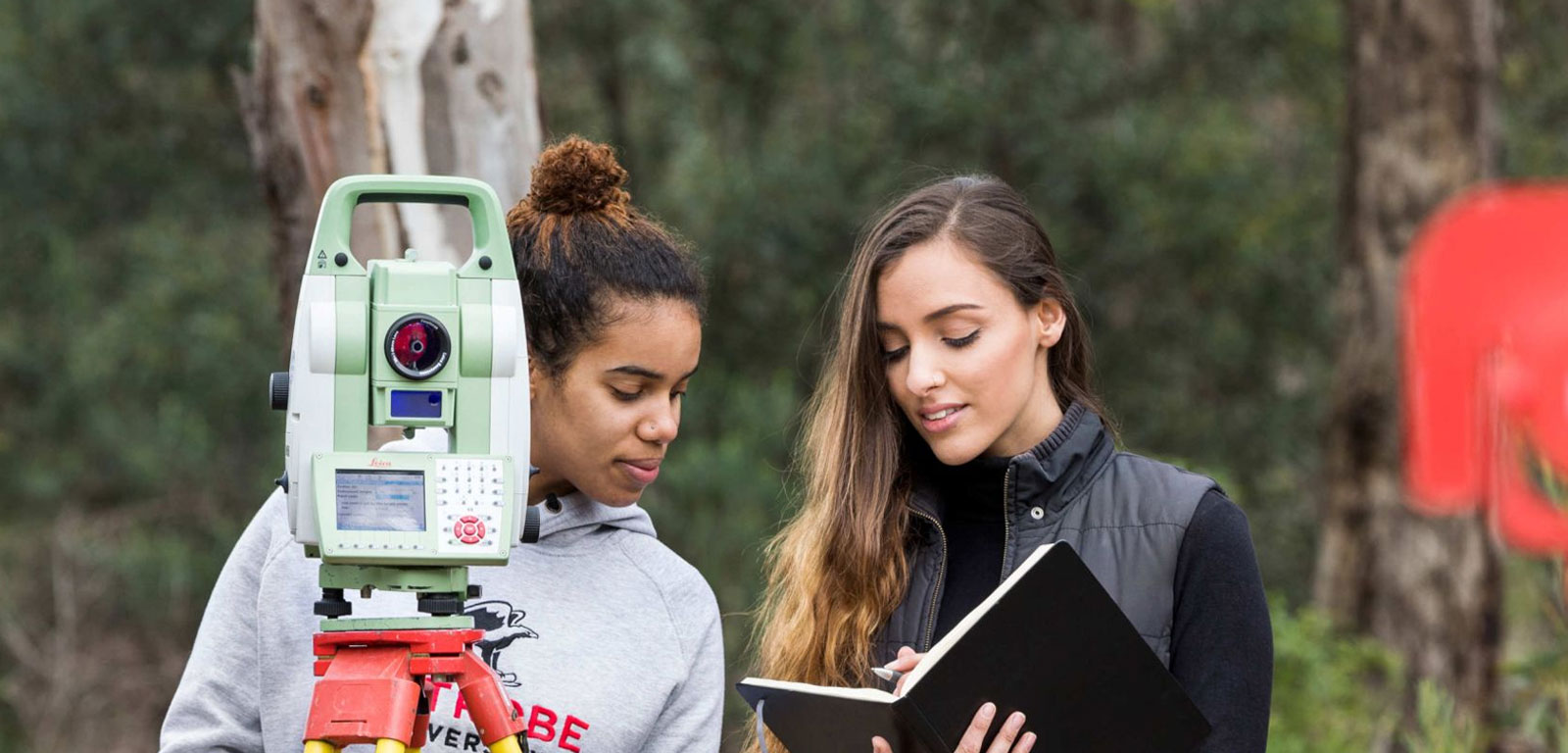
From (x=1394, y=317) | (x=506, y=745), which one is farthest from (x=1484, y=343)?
(x=506, y=745)

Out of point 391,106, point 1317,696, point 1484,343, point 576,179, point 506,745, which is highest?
point 391,106

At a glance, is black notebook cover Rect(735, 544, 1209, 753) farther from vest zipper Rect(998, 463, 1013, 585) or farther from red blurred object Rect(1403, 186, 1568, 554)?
red blurred object Rect(1403, 186, 1568, 554)

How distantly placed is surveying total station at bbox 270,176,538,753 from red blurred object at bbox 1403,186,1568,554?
4.36 meters

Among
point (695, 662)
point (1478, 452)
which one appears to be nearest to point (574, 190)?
point (695, 662)

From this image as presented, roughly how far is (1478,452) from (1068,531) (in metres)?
4.13

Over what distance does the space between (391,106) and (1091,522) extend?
162cm

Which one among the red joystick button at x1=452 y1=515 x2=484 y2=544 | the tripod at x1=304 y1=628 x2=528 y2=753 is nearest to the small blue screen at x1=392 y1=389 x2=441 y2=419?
the red joystick button at x1=452 y1=515 x2=484 y2=544

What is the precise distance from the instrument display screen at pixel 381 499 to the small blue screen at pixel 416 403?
7 cm

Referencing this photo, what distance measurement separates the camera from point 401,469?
1.77 m

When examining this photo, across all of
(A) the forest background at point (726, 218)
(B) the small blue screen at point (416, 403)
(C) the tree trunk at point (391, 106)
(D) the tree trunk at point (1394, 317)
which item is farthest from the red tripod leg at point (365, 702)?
(D) the tree trunk at point (1394, 317)

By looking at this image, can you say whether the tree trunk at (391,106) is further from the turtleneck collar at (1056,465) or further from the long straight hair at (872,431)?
the turtleneck collar at (1056,465)

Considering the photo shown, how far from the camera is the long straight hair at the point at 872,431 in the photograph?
A: 95.0 inches

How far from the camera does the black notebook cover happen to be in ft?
6.46

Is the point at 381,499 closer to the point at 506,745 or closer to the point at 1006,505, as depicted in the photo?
the point at 506,745
